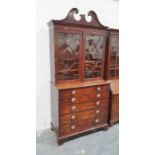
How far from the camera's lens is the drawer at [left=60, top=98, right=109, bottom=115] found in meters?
2.12

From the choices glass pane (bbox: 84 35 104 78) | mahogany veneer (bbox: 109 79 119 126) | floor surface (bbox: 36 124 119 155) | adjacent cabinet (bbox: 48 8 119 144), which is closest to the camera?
floor surface (bbox: 36 124 119 155)

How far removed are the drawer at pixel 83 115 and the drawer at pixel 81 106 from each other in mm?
53

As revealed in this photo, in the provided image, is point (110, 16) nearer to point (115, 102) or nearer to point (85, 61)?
point (85, 61)

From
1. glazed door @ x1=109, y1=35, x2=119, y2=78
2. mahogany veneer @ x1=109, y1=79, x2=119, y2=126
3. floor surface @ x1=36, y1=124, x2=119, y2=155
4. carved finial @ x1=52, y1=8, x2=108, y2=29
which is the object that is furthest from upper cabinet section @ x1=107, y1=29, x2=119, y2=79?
floor surface @ x1=36, y1=124, x2=119, y2=155

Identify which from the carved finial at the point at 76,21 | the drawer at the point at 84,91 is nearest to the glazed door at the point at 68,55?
the carved finial at the point at 76,21

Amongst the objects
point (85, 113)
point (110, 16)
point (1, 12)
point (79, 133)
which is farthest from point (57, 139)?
point (110, 16)

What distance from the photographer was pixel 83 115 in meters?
2.30

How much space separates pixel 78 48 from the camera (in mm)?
2311

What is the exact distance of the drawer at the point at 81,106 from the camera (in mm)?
2117

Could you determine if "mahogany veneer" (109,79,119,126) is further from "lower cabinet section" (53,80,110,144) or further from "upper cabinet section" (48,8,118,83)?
"upper cabinet section" (48,8,118,83)

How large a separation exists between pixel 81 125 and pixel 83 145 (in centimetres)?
27

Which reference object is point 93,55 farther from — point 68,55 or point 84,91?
point 84,91

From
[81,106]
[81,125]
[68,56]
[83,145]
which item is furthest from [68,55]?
[83,145]
